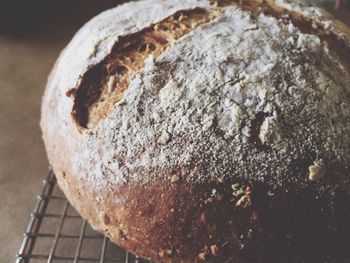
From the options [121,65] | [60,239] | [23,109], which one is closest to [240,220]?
[121,65]

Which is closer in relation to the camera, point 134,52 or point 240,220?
point 240,220

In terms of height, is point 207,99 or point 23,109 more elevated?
point 207,99

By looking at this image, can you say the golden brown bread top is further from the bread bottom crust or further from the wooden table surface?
the wooden table surface

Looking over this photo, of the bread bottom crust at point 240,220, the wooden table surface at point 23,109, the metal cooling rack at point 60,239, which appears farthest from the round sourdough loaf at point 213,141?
the wooden table surface at point 23,109

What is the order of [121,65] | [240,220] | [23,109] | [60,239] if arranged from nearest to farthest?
[240,220]
[121,65]
[60,239]
[23,109]

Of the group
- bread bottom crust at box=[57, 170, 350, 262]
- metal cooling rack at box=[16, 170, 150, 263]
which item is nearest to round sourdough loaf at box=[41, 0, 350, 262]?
bread bottom crust at box=[57, 170, 350, 262]

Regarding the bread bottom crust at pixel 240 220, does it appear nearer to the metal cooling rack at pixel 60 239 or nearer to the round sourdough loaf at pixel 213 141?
the round sourdough loaf at pixel 213 141

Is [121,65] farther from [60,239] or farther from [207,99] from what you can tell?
[60,239]

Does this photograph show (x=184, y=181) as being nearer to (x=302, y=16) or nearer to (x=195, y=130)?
(x=195, y=130)

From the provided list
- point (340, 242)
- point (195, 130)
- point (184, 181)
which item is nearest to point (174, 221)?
point (184, 181)
